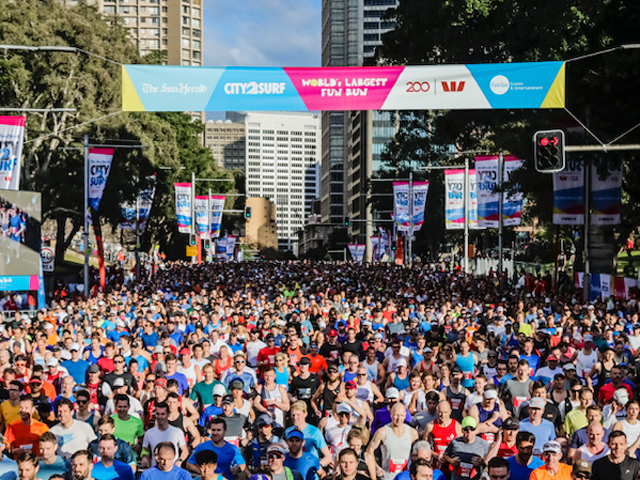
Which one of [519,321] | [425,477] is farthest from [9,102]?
[425,477]

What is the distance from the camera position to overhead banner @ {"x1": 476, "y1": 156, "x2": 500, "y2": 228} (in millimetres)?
32188

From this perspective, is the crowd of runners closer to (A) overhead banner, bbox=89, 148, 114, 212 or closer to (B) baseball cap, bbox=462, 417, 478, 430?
(B) baseball cap, bbox=462, 417, 478, 430

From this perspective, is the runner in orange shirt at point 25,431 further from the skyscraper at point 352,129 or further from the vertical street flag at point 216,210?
the skyscraper at point 352,129

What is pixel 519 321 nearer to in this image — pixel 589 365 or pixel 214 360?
pixel 589 365

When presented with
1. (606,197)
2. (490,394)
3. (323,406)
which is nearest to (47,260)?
(606,197)

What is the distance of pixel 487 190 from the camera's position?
32.6m

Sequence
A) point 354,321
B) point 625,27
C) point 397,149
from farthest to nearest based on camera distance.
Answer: point 397,149
point 625,27
point 354,321

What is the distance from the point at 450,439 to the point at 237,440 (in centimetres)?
222

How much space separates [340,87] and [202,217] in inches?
1650

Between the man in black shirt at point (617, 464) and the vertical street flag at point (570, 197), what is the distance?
63.7 ft

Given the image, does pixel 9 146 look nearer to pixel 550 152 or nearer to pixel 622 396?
pixel 550 152

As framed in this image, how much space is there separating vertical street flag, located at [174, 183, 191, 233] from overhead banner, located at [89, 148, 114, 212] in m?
18.2

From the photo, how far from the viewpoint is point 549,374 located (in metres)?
11.7

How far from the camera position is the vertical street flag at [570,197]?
26484 millimetres
